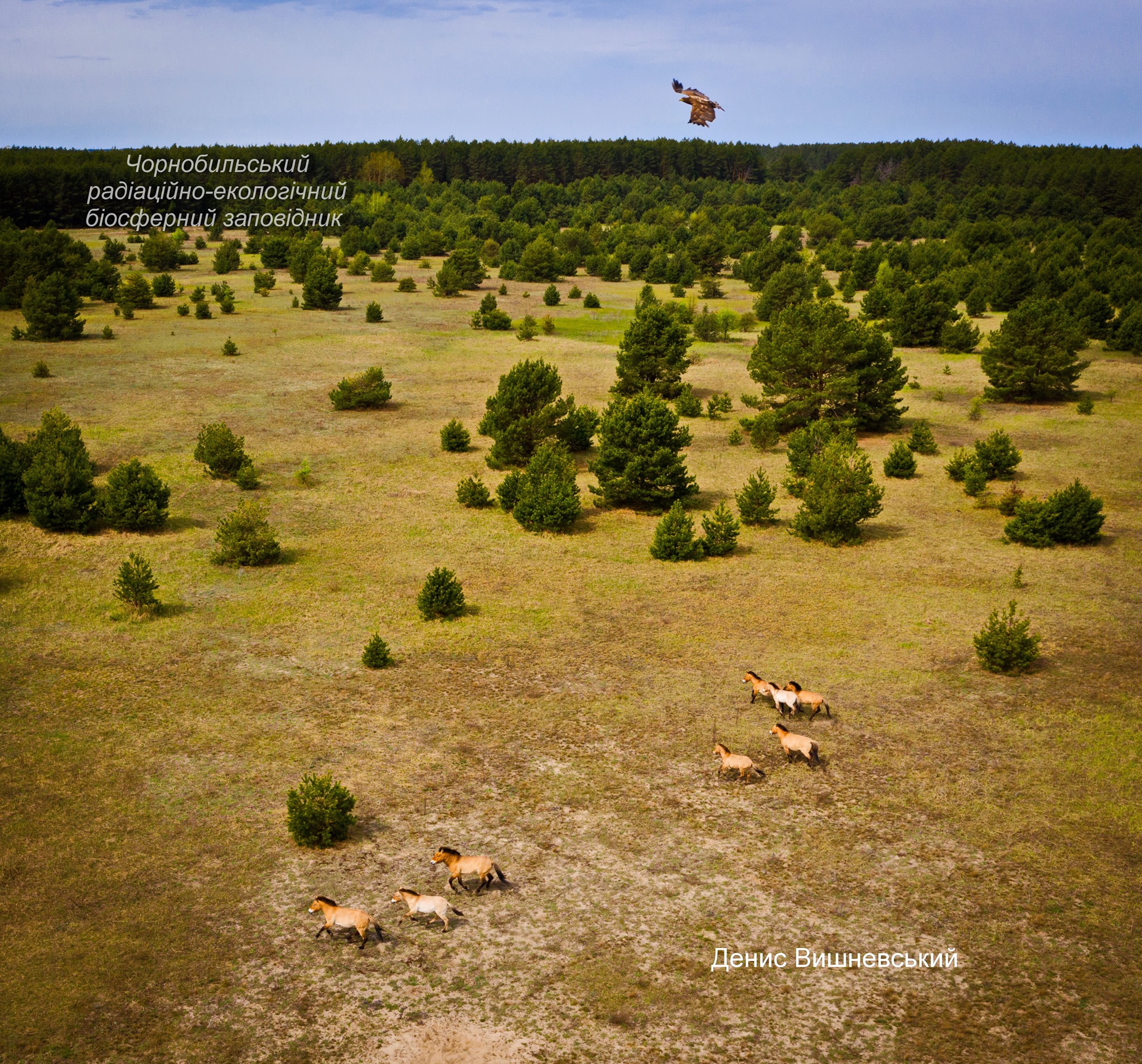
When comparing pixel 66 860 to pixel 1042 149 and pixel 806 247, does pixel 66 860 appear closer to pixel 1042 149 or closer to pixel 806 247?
pixel 806 247

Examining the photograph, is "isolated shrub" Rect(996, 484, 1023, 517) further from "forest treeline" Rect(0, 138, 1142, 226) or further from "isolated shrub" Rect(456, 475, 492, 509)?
"forest treeline" Rect(0, 138, 1142, 226)

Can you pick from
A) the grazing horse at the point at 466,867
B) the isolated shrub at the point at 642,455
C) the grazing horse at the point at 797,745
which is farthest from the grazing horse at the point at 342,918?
the isolated shrub at the point at 642,455

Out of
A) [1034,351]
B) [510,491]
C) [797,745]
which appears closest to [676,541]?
[510,491]

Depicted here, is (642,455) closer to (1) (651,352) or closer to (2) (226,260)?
(1) (651,352)

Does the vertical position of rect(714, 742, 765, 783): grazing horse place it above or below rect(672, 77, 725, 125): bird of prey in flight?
below

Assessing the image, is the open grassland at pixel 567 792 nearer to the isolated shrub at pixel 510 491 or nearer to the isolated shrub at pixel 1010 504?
the isolated shrub at pixel 1010 504

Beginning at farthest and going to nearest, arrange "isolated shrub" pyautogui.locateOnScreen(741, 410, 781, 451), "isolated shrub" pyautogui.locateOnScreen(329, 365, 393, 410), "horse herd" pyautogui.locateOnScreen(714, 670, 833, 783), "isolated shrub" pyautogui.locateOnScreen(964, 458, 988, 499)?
"isolated shrub" pyautogui.locateOnScreen(329, 365, 393, 410), "isolated shrub" pyautogui.locateOnScreen(741, 410, 781, 451), "isolated shrub" pyautogui.locateOnScreen(964, 458, 988, 499), "horse herd" pyautogui.locateOnScreen(714, 670, 833, 783)

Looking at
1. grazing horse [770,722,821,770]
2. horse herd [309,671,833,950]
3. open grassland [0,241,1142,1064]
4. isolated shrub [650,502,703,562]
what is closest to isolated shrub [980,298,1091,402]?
open grassland [0,241,1142,1064]
